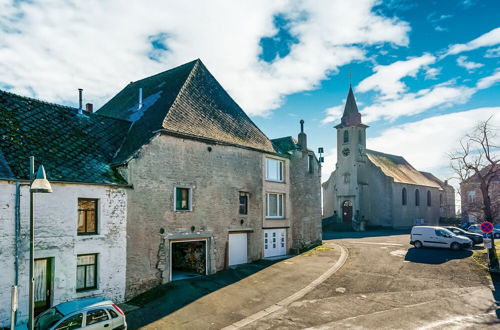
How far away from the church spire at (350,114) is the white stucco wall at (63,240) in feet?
137

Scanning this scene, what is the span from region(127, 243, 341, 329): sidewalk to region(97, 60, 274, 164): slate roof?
21.9ft

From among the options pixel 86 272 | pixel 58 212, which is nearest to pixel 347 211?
pixel 86 272

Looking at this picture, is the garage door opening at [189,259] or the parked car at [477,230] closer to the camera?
the garage door opening at [189,259]

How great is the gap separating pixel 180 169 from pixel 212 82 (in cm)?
849

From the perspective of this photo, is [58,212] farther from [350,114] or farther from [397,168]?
[397,168]

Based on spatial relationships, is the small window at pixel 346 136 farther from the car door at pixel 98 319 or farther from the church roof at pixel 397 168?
the car door at pixel 98 319

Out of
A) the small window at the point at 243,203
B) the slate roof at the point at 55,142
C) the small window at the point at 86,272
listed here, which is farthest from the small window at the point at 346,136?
the small window at the point at 86,272

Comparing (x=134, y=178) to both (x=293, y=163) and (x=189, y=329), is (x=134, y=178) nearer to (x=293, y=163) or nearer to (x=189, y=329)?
(x=189, y=329)

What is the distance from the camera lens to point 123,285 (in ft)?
48.8

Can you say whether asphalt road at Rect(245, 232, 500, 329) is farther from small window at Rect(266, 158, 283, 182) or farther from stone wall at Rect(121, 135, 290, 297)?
small window at Rect(266, 158, 283, 182)

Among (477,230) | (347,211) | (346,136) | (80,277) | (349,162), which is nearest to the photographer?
(80,277)

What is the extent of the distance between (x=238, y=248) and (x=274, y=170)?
6484mm

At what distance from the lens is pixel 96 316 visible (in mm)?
10367

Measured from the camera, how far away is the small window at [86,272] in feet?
45.2
